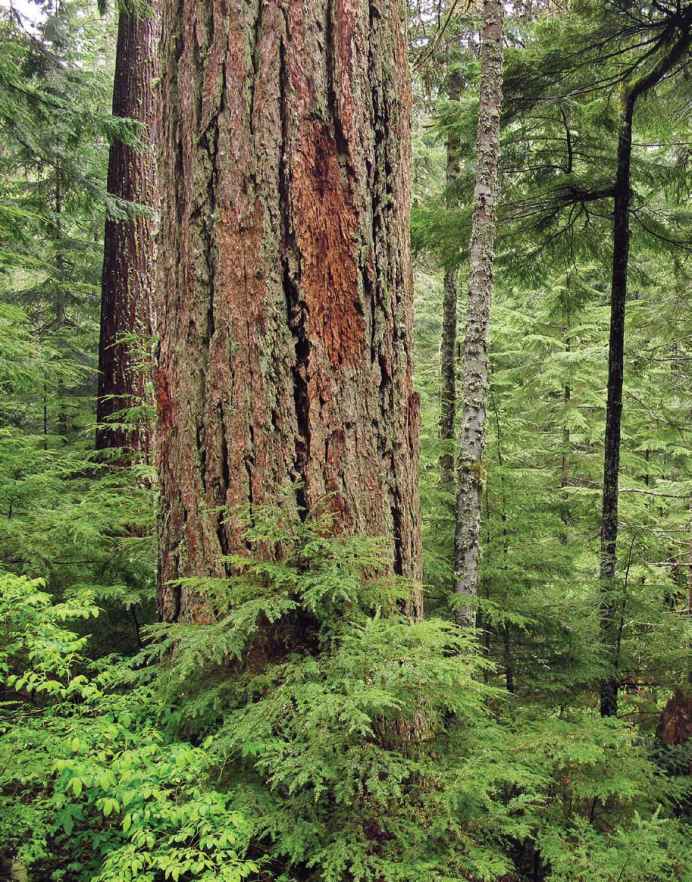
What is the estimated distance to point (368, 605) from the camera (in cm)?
208

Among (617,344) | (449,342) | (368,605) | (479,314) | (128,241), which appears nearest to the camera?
(368,605)

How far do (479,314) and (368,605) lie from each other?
10.4 ft

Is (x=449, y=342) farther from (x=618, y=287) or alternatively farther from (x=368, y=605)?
(x=368, y=605)

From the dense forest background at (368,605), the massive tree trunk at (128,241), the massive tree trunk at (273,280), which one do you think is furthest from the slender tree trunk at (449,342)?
the massive tree trunk at (273,280)

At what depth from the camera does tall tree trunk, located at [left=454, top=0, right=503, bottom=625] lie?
4402 millimetres

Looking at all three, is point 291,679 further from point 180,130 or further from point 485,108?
point 485,108

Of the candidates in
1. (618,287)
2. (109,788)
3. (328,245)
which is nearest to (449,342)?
(618,287)

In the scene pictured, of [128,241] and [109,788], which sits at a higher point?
[128,241]

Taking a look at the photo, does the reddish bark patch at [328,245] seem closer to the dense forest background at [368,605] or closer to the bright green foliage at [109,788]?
the dense forest background at [368,605]

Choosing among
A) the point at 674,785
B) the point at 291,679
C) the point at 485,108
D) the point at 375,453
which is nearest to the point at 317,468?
the point at 375,453

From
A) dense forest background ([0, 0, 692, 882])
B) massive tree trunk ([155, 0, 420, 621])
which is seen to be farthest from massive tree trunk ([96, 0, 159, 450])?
massive tree trunk ([155, 0, 420, 621])

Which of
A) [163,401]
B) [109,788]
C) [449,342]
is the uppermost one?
[449,342]

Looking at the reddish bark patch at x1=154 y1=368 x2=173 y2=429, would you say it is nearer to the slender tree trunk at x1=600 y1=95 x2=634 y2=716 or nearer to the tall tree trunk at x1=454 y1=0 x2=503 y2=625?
the tall tree trunk at x1=454 y1=0 x2=503 y2=625

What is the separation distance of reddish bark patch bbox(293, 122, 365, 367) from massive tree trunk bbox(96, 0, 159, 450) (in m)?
4.16
